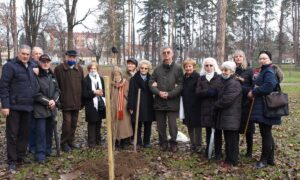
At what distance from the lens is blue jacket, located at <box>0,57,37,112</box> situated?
5855 mm

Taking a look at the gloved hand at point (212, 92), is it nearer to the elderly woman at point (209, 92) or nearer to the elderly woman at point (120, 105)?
the elderly woman at point (209, 92)

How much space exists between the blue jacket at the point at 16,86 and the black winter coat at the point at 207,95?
120 inches

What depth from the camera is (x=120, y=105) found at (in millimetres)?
7371

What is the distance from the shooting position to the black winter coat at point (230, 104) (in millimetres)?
6086

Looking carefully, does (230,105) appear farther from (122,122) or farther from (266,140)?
(122,122)

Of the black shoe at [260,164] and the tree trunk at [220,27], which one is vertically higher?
the tree trunk at [220,27]

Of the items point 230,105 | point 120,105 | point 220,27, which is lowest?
point 120,105

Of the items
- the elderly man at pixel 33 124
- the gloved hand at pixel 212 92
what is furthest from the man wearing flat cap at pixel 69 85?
the gloved hand at pixel 212 92

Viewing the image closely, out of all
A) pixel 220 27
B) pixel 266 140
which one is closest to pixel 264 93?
pixel 266 140

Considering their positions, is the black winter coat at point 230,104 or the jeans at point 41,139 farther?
the jeans at point 41,139

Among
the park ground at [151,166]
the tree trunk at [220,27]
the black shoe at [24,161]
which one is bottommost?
the park ground at [151,166]

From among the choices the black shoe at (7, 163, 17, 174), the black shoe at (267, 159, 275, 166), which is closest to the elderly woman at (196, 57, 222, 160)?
the black shoe at (267, 159, 275, 166)

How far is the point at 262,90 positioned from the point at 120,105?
9.58 ft

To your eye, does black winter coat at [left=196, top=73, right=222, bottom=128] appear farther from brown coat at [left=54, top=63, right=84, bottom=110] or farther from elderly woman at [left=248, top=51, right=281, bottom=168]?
brown coat at [left=54, top=63, right=84, bottom=110]
